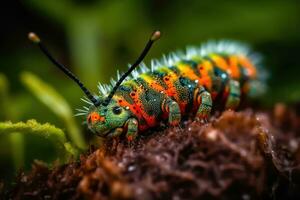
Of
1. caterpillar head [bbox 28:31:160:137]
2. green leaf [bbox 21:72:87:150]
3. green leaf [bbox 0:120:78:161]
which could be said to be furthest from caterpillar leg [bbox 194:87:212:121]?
green leaf [bbox 21:72:87:150]

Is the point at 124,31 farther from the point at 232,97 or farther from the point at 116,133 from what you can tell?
the point at 116,133

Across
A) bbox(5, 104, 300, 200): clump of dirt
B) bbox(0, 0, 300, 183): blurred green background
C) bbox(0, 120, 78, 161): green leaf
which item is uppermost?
bbox(0, 0, 300, 183): blurred green background

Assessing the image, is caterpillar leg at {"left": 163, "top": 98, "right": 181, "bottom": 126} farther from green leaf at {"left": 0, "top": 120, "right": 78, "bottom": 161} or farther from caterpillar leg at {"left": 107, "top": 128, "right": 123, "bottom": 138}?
green leaf at {"left": 0, "top": 120, "right": 78, "bottom": 161}

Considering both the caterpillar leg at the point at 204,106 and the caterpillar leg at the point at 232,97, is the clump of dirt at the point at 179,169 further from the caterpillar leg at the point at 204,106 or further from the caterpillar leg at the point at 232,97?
the caterpillar leg at the point at 232,97

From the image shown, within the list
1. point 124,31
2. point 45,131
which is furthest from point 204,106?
point 124,31

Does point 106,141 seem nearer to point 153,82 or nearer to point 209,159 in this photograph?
point 153,82

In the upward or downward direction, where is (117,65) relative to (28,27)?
downward

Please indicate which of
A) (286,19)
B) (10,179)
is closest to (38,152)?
(10,179)
